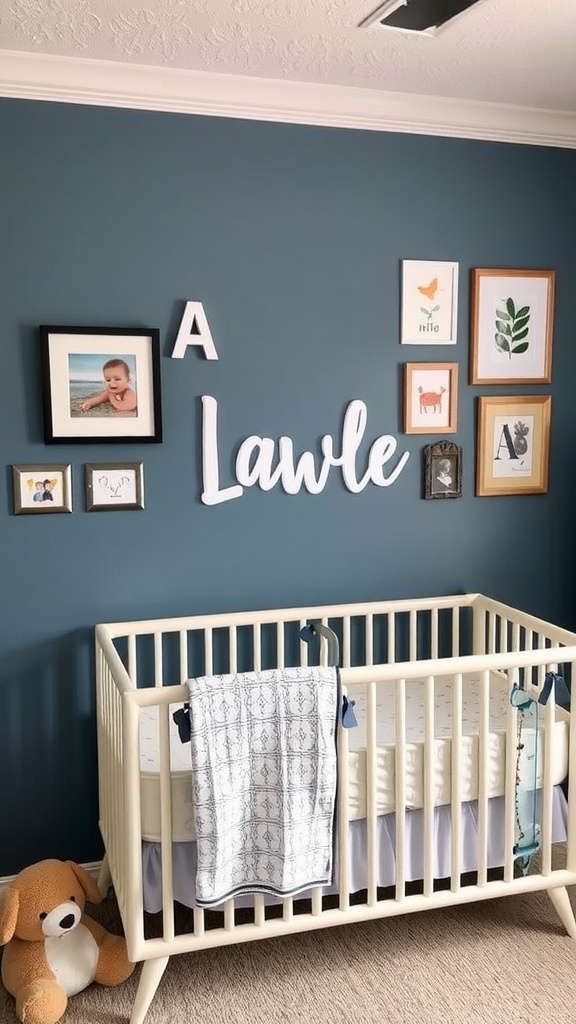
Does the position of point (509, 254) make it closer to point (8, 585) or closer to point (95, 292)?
point (95, 292)

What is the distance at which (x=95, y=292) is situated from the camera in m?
2.47

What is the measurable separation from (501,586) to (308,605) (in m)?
0.66

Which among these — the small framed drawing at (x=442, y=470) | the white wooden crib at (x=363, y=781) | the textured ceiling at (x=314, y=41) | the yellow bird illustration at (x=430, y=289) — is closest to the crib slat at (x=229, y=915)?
the white wooden crib at (x=363, y=781)

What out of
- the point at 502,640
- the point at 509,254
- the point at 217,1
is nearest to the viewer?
the point at 217,1

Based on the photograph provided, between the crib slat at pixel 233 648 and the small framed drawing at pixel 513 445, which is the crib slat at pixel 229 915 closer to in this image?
the crib slat at pixel 233 648

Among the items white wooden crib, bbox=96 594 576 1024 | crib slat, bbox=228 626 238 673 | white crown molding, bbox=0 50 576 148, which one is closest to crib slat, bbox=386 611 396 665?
white wooden crib, bbox=96 594 576 1024

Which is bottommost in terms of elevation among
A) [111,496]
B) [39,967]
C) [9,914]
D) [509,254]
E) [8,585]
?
[39,967]

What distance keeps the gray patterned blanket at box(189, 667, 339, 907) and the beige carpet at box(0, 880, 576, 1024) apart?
298mm

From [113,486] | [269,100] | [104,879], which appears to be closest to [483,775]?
[104,879]

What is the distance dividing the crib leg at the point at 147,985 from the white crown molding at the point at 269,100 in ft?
6.97

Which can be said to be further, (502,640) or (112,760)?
(502,640)

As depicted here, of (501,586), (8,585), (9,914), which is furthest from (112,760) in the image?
(501,586)

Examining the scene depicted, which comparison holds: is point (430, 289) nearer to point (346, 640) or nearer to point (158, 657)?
point (346, 640)

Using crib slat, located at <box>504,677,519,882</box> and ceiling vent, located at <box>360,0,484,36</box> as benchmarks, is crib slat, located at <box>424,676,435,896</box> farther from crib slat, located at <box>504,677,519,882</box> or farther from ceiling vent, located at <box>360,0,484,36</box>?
ceiling vent, located at <box>360,0,484,36</box>
